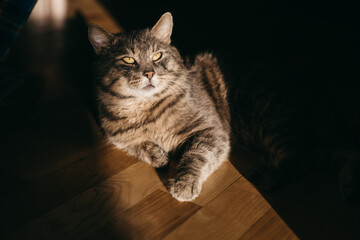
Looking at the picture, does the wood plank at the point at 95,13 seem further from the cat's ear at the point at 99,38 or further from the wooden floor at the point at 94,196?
the cat's ear at the point at 99,38

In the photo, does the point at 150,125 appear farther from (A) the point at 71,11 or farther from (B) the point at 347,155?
(A) the point at 71,11

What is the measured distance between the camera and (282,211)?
1.08m

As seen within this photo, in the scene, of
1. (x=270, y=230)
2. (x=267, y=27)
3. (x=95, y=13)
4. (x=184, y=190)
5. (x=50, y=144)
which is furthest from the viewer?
(x=95, y=13)

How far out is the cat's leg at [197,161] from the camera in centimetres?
111

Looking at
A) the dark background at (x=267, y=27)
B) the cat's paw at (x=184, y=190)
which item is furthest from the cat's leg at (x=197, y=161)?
the dark background at (x=267, y=27)

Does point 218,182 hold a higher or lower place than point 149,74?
lower

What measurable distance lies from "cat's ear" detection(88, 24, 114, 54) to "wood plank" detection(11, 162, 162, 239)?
67 centimetres

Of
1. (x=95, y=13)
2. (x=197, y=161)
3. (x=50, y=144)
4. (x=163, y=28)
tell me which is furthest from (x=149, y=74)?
(x=95, y=13)

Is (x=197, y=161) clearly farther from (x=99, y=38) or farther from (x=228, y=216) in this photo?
(x=99, y=38)

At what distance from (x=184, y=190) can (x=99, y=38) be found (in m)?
0.90

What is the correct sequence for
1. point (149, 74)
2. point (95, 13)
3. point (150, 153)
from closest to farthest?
point (149, 74)
point (150, 153)
point (95, 13)

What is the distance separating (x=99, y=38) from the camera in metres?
1.32

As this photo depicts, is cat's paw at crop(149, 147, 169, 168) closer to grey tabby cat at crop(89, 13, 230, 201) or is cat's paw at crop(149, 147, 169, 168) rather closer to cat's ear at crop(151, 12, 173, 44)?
grey tabby cat at crop(89, 13, 230, 201)

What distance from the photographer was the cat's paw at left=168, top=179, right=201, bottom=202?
1.10 metres
